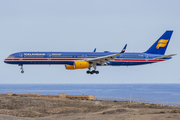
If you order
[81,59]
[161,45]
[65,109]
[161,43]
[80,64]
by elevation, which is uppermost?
[161,43]

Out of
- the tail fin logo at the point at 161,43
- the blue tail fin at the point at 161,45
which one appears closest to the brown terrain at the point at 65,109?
the blue tail fin at the point at 161,45

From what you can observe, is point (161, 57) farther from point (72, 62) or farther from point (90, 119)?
point (90, 119)

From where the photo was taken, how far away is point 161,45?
74.9 metres

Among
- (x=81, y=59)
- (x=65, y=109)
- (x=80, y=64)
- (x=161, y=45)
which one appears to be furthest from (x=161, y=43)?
(x=65, y=109)

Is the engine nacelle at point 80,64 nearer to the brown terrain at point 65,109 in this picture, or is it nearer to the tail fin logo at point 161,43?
the brown terrain at point 65,109

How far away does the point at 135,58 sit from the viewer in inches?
2692

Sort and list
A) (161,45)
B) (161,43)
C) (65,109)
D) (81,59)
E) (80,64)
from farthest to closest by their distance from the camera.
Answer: (161,43)
(161,45)
(81,59)
(80,64)
(65,109)

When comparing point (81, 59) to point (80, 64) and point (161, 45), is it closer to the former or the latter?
point (80, 64)

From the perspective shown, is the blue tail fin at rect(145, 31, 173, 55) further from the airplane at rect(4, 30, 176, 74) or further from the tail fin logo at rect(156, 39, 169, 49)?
the airplane at rect(4, 30, 176, 74)

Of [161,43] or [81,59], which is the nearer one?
[81,59]

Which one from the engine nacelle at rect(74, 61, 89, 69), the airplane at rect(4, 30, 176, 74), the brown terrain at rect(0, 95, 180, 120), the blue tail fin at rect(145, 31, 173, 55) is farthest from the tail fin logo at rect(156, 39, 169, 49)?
the engine nacelle at rect(74, 61, 89, 69)

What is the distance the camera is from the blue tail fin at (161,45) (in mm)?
73787

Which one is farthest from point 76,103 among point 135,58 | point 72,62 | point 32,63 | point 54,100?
point 135,58

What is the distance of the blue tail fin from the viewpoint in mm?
73787
